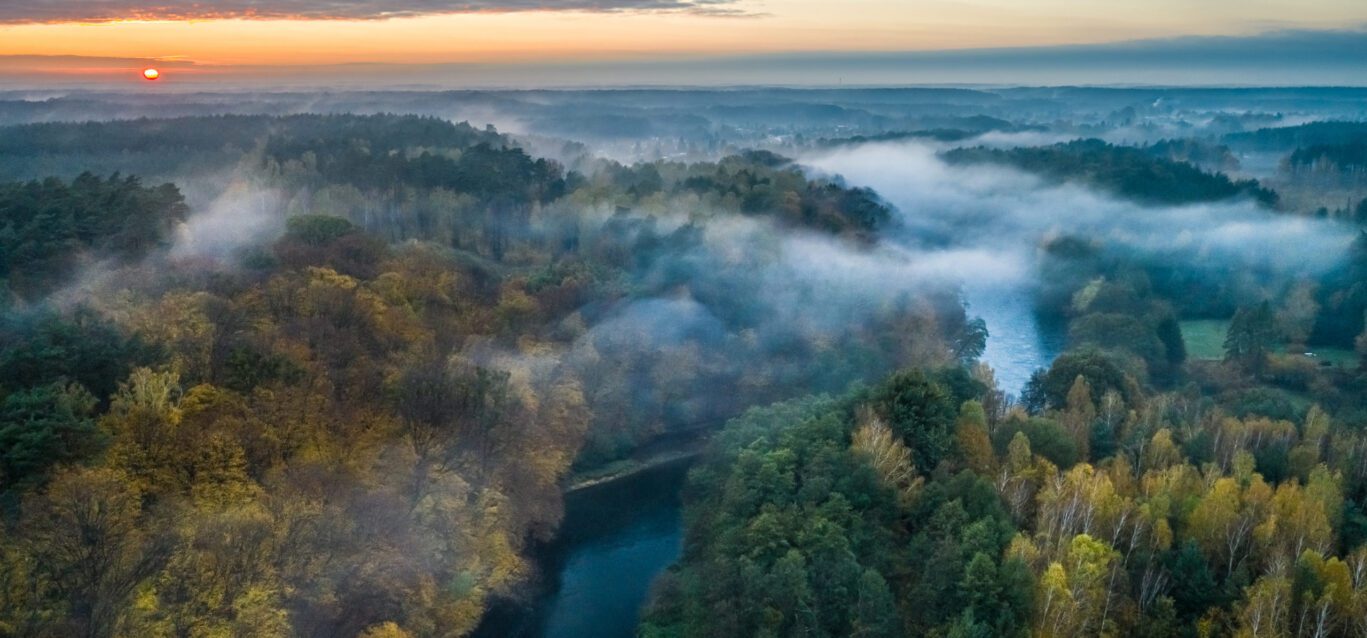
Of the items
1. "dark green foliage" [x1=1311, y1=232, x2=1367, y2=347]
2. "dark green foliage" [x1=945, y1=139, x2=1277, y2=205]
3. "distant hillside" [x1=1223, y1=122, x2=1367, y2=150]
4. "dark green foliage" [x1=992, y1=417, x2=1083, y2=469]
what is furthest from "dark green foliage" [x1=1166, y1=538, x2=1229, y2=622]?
"distant hillside" [x1=1223, y1=122, x2=1367, y2=150]

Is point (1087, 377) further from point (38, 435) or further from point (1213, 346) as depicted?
point (38, 435)

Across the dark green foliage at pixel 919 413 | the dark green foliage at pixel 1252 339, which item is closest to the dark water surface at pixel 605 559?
the dark green foliage at pixel 919 413

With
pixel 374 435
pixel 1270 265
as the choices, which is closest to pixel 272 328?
pixel 374 435

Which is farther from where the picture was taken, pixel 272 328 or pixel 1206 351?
pixel 1206 351

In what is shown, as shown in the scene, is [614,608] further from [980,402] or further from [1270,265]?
[1270,265]

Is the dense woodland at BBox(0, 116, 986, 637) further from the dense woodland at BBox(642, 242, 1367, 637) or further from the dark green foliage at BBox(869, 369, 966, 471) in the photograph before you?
the dark green foliage at BBox(869, 369, 966, 471)

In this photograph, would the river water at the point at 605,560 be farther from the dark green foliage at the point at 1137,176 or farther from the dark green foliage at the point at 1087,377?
the dark green foliage at the point at 1137,176

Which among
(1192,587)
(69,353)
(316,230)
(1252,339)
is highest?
(69,353)

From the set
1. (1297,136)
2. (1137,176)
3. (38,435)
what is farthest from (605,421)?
(1297,136)
